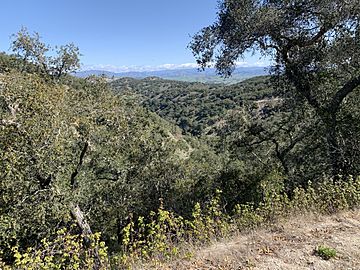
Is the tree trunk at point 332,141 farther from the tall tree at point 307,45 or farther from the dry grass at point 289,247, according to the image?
the dry grass at point 289,247

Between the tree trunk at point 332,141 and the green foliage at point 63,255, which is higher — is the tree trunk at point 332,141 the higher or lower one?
the higher one

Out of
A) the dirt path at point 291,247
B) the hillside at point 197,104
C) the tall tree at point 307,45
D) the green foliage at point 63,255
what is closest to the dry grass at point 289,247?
the dirt path at point 291,247

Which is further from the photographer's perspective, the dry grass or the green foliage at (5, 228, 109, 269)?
the dry grass

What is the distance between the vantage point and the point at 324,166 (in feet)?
36.0

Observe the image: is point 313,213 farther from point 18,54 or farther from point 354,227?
point 18,54

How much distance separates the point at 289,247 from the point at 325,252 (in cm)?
68

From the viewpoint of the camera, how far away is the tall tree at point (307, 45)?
1013 centimetres

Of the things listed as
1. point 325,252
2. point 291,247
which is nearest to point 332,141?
point 291,247

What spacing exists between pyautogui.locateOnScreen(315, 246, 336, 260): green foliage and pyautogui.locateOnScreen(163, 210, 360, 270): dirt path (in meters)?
0.07

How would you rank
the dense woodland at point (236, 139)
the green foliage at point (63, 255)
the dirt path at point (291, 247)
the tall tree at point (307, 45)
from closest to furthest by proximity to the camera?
the green foliage at point (63, 255) < the dirt path at point (291, 247) < the dense woodland at point (236, 139) < the tall tree at point (307, 45)

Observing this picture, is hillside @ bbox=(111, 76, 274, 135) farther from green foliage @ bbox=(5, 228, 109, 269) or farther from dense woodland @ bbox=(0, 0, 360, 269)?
green foliage @ bbox=(5, 228, 109, 269)

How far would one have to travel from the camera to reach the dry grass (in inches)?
210

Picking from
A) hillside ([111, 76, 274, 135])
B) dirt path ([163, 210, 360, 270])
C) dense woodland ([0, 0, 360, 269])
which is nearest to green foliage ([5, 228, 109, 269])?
dense woodland ([0, 0, 360, 269])

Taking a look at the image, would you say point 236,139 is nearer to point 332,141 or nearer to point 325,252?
point 332,141
